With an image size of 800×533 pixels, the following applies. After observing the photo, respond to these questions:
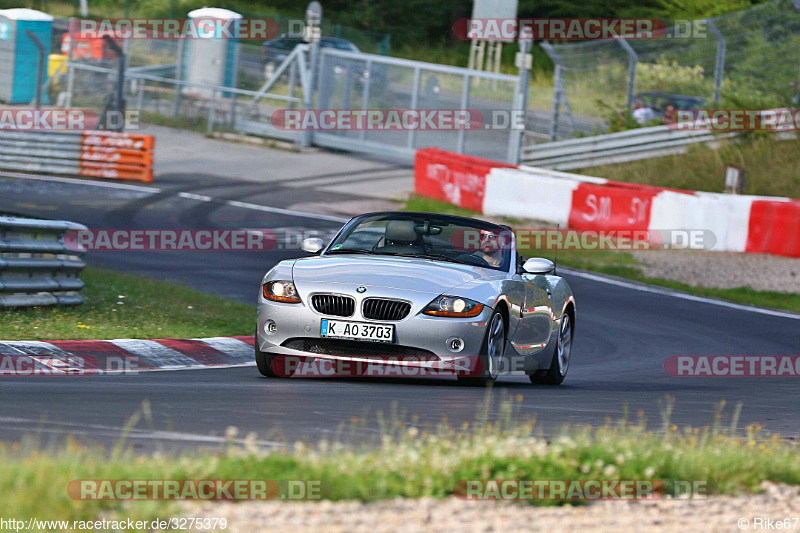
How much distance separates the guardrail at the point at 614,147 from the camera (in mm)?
26828

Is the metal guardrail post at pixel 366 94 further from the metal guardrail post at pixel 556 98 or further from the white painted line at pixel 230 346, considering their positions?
the white painted line at pixel 230 346

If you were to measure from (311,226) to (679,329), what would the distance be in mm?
8648

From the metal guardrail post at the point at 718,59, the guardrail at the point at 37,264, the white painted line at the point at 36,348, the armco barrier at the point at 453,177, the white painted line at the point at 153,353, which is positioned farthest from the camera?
the metal guardrail post at the point at 718,59

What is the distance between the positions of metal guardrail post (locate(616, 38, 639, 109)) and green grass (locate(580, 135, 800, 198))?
1936mm

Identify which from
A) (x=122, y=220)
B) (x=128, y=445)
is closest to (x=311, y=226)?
(x=122, y=220)

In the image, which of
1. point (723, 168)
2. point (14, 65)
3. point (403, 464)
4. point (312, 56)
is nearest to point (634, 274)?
point (723, 168)

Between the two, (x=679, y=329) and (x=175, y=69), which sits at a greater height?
(x=175, y=69)

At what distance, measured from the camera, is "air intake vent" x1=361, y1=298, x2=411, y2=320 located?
8344 mm

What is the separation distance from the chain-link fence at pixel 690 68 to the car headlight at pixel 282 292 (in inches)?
757

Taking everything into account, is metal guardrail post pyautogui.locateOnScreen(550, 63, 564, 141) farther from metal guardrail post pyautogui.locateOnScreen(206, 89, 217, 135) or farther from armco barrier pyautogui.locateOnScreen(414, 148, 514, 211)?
metal guardrail post pyautogui.locateOnScreen(206, 89, 217, 135)

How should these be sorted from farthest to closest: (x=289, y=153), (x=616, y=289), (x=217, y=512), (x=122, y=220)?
1. (x=289, y=153)
2. (x=122, y=220)
3. (x=616, y=289)
4. (x=217, y=512)

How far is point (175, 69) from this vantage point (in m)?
35.5

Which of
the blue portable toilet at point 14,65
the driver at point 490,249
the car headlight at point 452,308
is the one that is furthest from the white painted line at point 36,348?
the blue portable toilet at point 14,65

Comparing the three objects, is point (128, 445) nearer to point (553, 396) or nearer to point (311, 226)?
point (553, 396)
